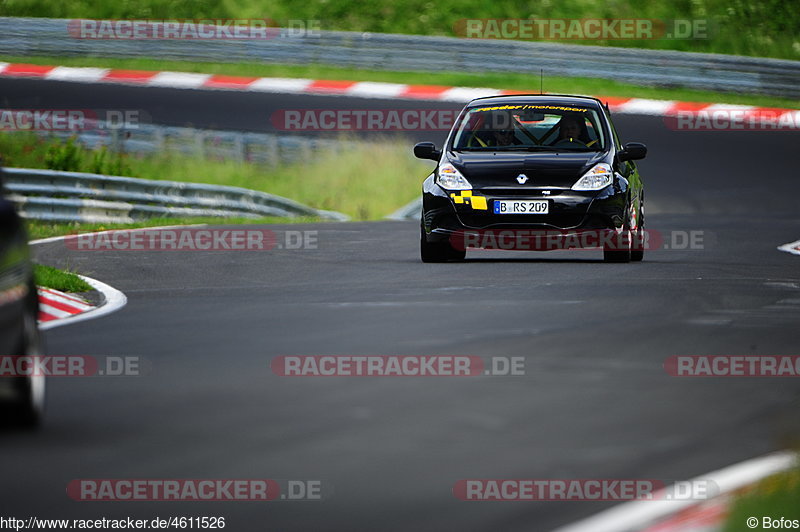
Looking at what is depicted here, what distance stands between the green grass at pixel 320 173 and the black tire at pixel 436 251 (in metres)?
10.5

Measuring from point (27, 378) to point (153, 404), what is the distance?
866mm

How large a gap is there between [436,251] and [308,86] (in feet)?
52.9

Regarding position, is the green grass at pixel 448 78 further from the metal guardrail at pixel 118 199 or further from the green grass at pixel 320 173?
the metal guardrail at pixel 118 199

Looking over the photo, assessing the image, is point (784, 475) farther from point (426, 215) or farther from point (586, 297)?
point (426, 215)

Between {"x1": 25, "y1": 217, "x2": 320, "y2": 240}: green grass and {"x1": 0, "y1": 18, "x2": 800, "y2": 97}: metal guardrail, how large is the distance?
376 inches

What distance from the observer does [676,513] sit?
5785 mm

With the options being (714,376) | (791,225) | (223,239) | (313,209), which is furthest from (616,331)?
(313,209)
